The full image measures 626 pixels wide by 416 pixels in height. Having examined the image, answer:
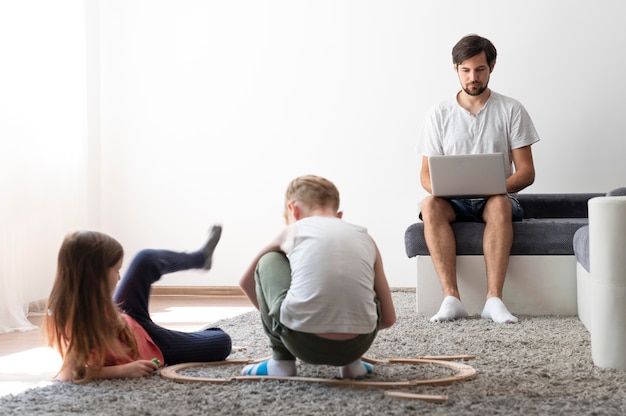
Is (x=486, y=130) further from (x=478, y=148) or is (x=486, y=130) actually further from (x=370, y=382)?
(x=370, y=382)

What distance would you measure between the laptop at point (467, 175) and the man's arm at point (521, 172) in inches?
8.6

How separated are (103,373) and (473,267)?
1.73 metres

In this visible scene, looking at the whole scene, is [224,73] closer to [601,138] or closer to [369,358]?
[601,138]

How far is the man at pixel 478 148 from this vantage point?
128 inches

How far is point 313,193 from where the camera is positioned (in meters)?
2.05

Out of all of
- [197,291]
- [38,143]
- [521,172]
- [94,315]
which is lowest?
[197,291]

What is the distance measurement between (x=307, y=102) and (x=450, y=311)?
1930 millimetres

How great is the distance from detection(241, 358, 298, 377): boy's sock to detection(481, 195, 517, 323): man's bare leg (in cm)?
130

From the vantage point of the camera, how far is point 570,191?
4.44 metres

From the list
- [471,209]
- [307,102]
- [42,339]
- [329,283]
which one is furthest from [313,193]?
[307,102]

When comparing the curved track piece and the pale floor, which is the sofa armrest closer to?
the pale floor

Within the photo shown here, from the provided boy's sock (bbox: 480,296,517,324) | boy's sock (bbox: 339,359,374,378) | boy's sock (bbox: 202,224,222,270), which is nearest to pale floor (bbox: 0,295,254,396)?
boy's sock (bbox: 202,224,222,270)

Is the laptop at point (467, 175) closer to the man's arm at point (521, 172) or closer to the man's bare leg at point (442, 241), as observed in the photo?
the man's bare leg at point (442, 241)

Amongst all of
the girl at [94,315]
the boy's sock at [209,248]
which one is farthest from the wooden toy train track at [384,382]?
the boy's sock at [209,248]
